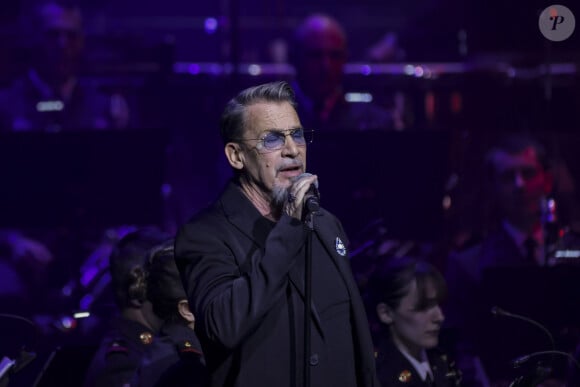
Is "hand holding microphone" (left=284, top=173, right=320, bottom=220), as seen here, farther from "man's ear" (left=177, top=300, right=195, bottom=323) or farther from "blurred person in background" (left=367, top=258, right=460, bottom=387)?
Result: "blurred person in background" (left=367, top=258, right=460, bottom=387)

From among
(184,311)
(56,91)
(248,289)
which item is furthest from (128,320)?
(56,91)

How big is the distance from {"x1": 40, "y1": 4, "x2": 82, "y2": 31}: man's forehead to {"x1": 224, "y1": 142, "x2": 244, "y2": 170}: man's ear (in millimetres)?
5125

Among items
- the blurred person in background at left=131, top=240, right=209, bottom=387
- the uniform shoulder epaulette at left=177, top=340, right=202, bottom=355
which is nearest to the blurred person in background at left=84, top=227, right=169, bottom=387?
the blurred person in background at left=131, top=240, right=209, bottom=387

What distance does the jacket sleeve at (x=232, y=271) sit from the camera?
3.30 m

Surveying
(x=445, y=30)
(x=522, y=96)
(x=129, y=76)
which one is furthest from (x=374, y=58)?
(x=129, y=76)

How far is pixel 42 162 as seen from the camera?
7391mm

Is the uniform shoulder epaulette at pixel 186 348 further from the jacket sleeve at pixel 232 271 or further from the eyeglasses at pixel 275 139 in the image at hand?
the eyeglasses at pixel 275 139

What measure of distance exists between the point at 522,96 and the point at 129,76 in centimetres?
340

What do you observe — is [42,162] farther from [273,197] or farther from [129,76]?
[273,197]

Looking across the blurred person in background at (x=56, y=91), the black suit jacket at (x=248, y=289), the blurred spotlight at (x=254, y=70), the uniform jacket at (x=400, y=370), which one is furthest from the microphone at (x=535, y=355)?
the blurred person in background at (x=56, y=91)

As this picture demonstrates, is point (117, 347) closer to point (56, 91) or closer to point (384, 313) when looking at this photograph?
point (384, 313)

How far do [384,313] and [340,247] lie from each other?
1.88 meters

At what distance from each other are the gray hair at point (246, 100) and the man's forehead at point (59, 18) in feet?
16.7

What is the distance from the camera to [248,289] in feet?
10.9
